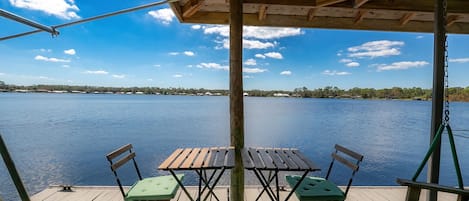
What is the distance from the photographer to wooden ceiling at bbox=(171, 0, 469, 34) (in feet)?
8.48

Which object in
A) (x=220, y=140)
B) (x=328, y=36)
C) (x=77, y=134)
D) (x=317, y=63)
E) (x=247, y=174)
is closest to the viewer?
(x=247, y=174)

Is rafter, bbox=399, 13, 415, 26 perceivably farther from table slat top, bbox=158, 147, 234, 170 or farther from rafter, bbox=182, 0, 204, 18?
table slat top, bbox=158, 147, 234, 170

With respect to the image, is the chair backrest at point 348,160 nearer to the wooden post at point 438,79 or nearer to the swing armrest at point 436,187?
the wooden post at point 438,79

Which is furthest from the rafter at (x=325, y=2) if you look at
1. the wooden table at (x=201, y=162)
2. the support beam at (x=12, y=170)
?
the support beam at (x=12, y=170)

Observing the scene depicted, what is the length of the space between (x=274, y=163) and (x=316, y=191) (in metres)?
0.46

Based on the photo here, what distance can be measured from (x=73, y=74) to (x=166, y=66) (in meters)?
16.5

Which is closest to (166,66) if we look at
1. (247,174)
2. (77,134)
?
(77,134)

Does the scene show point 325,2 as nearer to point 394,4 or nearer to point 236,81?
point 394,4

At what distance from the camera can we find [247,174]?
5941 millimetres

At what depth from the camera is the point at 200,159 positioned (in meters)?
2.16

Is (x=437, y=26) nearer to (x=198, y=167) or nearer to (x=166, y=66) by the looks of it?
(x=198, y=167)

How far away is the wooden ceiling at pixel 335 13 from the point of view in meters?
2.59

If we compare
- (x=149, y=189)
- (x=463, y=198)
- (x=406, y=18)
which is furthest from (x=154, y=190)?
(x=406, y=18)

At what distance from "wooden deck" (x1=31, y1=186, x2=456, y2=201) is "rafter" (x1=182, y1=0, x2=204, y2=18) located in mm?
2069
